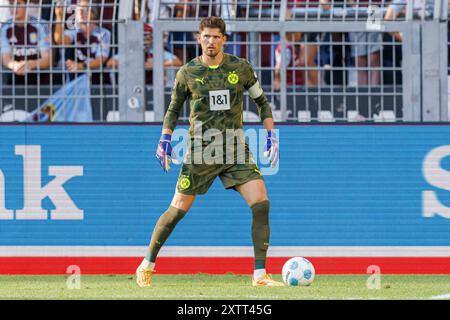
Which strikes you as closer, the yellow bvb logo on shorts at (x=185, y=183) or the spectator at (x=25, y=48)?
the yellow bvb logo on shorts at (x=185, y=183)

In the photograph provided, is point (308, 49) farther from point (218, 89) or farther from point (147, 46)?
A: point (218, 89)

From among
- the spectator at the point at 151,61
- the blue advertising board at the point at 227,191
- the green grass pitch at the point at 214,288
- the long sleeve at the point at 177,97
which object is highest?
the spectator at the point at 151,61

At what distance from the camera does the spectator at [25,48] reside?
1504cm

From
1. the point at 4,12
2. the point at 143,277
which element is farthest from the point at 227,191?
the point at 4,12

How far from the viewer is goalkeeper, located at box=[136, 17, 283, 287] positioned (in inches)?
489

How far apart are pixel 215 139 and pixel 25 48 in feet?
10.6

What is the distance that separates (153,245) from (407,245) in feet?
9.15

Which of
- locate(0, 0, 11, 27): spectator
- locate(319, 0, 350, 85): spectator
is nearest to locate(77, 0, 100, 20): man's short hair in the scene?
locate(0, 0, 11, 27): spectator

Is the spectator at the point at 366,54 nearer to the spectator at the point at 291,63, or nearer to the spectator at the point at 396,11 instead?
the spectator at the point at 396,11

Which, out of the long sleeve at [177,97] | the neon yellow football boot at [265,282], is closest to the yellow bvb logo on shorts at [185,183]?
the long sleeve at [177,97]

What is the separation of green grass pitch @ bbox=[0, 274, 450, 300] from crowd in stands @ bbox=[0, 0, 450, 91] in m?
2.17
